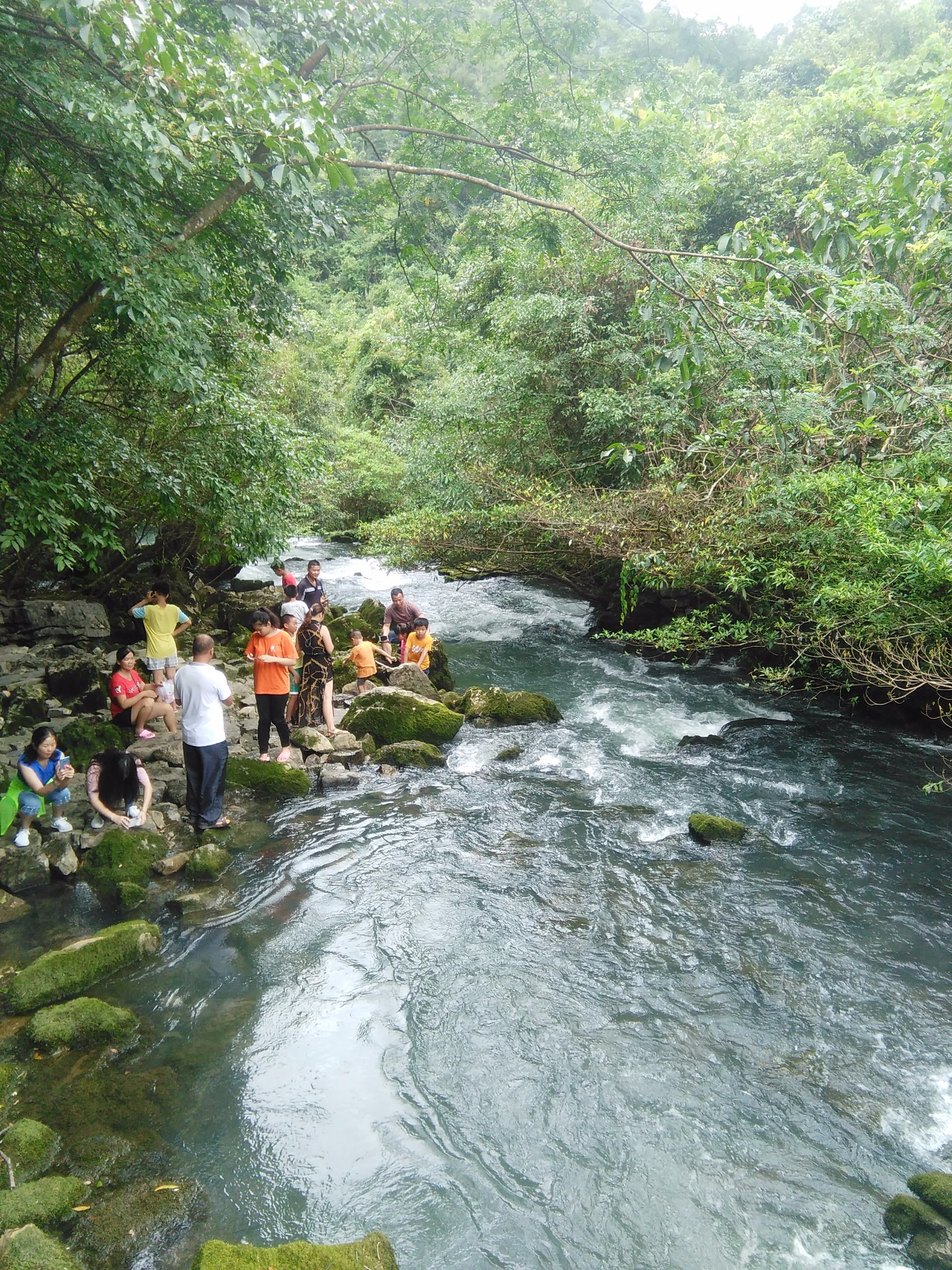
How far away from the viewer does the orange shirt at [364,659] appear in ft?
38.2

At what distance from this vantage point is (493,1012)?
5.39 meters

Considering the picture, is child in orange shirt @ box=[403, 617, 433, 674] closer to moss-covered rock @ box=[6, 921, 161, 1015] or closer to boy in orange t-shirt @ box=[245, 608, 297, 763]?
boy in orange t-shirt @ box=[245, 608, 297, 763]

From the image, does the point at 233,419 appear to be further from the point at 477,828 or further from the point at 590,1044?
the point at 590,1044

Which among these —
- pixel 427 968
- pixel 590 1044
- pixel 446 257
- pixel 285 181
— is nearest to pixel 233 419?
pixel 446 257

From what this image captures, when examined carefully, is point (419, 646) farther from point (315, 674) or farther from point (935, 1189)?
point (935, 1189)

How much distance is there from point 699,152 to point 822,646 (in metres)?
14.1

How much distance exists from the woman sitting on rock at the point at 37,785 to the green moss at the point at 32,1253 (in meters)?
3.91

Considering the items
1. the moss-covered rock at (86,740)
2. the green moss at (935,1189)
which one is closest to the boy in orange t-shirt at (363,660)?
the moss-covered rock at (86,740)

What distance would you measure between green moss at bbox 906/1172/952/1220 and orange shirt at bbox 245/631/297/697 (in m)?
6.87

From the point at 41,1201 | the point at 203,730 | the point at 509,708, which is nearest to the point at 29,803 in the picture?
the point at 203,730

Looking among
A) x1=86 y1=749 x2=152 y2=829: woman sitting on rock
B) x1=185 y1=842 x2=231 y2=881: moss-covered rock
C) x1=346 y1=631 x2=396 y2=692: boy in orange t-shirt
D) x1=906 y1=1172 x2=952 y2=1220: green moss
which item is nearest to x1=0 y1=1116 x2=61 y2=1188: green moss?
x1=185 y1=842 x2=231 y2=881: moss-covered rock

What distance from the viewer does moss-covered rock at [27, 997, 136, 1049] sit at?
4688mm

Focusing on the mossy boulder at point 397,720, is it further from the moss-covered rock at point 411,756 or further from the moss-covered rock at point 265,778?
the moss-covered rock at point 265,778

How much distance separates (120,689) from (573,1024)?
676 cm
